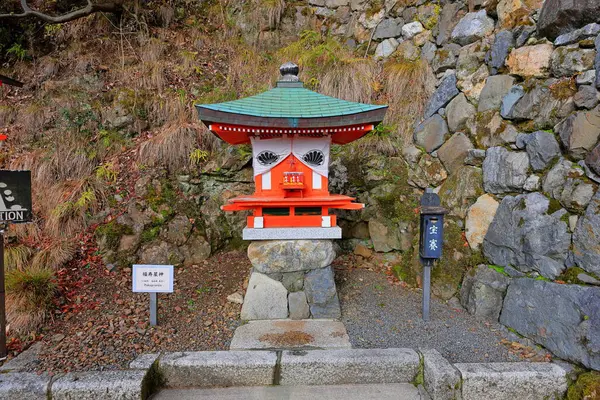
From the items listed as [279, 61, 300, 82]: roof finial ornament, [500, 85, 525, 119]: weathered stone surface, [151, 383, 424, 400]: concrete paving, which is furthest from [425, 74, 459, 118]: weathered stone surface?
[151, 383, 424, 400]: concrete paving

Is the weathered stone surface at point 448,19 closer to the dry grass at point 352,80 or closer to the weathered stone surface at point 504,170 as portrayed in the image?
the dry grass at point 352,80

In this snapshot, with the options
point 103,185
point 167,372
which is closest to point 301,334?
point 167,372

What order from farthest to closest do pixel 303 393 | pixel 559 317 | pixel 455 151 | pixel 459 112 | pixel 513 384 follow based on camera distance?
pixel 459 112 → pixel 455 151 → pixel 559 317 → pixel 303 393 → pixel 513 384

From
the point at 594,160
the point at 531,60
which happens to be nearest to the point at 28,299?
the point at 594,160

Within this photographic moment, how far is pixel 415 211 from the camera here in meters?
5.62

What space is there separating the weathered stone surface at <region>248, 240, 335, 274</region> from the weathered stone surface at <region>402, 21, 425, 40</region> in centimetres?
538

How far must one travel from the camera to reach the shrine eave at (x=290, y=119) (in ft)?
12.6

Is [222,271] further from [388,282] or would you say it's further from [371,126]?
[371,126]

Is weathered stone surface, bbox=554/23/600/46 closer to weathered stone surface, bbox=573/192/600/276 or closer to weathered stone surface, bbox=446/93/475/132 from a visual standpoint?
weathered stone surface, bbox=446/93/475/132

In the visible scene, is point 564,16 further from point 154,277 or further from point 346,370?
point 154,277

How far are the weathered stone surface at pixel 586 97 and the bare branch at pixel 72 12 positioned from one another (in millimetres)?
10535

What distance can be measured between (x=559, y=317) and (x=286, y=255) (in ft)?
10.7

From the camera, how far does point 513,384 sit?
3043mm

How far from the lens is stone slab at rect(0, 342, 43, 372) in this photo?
3253mm
